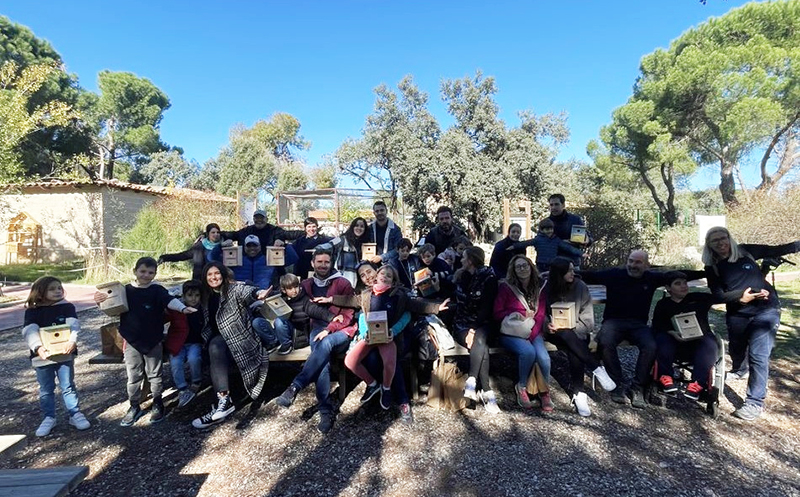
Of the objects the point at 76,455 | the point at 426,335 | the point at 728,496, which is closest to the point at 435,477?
the point at 426,335

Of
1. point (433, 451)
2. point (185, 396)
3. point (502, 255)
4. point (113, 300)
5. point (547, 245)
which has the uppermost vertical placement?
point (547, 245)

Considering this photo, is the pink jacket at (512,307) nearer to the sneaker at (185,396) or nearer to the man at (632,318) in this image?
the man at (632,318)

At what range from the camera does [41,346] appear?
11.7 ft

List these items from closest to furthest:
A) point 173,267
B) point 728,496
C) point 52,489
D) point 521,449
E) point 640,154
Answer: point 52,489
point 728,496
point 521,449
point 173,267
point 640,154

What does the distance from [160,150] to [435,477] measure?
1473 inches

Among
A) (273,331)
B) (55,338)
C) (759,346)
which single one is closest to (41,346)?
(55,338)

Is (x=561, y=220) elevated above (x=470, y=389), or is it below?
above

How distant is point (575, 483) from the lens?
2893 millimetres

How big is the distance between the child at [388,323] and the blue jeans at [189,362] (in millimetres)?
1317

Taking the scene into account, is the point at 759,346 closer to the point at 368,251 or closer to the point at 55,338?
the point at 368,251

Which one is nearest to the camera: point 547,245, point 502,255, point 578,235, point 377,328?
point 377,328

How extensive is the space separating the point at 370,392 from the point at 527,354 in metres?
1.47

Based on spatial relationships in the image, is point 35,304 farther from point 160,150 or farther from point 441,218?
point 160,150

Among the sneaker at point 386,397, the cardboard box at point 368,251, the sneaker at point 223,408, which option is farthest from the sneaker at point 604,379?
the sneaker at point 223,408
